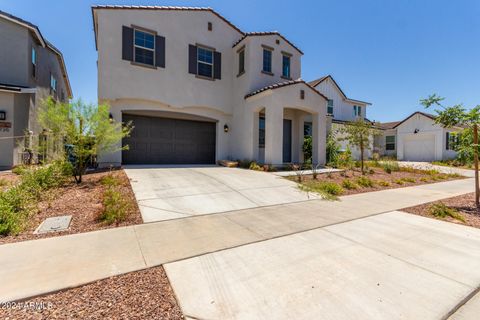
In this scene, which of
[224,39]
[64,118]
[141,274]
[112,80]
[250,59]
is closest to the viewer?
[141,274]

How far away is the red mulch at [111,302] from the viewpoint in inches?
79.3

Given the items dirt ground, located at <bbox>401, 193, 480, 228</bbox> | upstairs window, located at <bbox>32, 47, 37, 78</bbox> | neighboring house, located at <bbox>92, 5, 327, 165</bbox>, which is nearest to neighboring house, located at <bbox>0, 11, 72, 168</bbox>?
upstairs window, located at <bbox>32, 47, 37, 78</bbox>

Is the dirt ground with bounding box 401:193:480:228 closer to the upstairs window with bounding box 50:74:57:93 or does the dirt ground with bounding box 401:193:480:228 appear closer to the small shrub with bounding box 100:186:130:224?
the small shrub with bounding box 100:186:130:224

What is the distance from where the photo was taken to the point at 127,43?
10461 millimetres

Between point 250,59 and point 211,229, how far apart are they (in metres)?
10.5

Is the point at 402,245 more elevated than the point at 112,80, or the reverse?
the point at 112,80

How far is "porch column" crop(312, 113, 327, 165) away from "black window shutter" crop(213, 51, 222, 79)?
6058mm

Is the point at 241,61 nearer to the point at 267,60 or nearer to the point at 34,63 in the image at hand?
the point at 267,60

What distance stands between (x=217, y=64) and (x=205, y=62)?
2.34 ft

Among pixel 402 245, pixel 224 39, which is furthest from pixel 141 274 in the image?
pixel 224 39

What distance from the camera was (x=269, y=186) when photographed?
7.60m

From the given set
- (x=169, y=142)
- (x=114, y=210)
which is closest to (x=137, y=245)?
(x=114, y=210)

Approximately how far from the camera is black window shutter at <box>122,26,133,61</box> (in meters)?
10.4

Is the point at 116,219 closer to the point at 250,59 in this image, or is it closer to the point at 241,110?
→ the point at 241,110
